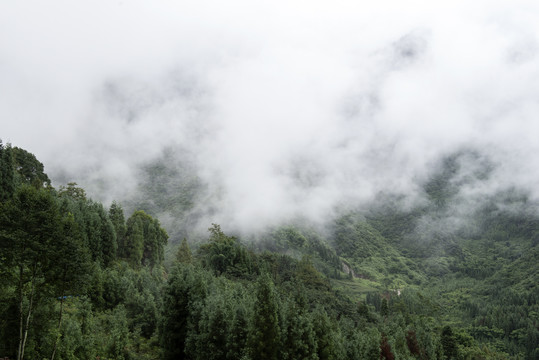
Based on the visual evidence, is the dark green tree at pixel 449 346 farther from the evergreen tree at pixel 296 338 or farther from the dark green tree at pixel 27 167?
the dark green tree at pixel 27 167

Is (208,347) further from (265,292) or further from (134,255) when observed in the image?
(134,255)

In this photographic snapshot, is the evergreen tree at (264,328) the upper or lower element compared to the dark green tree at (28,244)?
lower

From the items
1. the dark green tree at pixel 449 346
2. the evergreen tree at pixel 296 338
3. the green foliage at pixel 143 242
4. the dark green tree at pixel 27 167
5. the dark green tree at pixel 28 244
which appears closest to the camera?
the dark green tree at pixel 28 244

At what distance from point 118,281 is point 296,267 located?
73.4 m

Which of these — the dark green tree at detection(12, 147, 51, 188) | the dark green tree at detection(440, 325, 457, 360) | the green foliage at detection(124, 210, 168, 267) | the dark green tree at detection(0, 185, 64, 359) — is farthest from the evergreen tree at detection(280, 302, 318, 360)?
the dark green tree at detection(440, 325, 457, 360)

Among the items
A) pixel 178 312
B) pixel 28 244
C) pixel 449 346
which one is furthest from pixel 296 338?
pixel 449 346

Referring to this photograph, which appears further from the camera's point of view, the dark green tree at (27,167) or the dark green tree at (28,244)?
the dark green tree at (27,167)

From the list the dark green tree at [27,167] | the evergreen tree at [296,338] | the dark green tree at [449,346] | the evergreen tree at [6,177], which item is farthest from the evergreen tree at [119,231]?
the dark green tree at [449,346]

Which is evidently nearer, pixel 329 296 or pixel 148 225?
pixel 148 225

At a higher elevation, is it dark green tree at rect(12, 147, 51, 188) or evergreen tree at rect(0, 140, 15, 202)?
dark green tree at rect(12, 147, 51, 188)

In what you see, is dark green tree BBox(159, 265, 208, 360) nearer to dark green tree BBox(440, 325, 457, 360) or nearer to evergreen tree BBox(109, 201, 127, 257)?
evergreen tree BBox(109, 201, 127, 257)

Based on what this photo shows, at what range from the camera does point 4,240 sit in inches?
1100

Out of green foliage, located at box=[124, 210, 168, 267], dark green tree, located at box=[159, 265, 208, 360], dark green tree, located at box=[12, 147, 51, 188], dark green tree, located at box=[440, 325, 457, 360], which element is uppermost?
dark green tree, located at box=[12, 147, 51, 188]

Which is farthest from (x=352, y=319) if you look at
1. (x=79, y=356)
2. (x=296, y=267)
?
(x=79, y=356)
